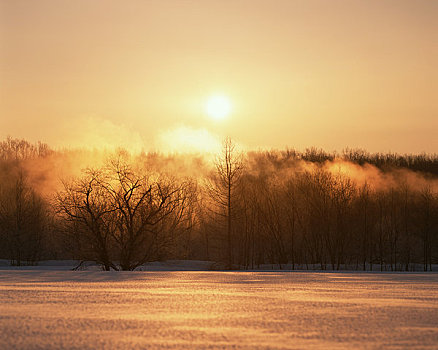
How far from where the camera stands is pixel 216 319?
308 inches

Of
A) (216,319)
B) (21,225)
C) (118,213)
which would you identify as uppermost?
(118,213)

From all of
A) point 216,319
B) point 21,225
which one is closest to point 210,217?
point 21,225

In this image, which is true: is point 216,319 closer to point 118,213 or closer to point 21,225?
point 118,213

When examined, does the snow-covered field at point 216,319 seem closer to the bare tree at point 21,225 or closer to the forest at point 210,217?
the forest at point 210,217

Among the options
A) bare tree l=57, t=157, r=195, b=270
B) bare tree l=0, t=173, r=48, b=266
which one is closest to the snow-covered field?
bare tree l=57, t=157, r=195, b=270

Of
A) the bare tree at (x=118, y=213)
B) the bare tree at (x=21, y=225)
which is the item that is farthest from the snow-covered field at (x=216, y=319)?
the bare tree at (x=21, y=225)

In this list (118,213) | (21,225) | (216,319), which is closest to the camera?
(216,319)

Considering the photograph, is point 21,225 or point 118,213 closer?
point 118,213

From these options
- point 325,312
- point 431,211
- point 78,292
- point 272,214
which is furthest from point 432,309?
point 431,211

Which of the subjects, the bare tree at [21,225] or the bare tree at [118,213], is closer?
the bare tree at [118,213]

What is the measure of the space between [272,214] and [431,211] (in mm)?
18410

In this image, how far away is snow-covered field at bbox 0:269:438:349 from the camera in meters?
6.03

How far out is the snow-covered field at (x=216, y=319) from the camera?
6031 millimetres

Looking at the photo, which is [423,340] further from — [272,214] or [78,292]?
[272,214]
